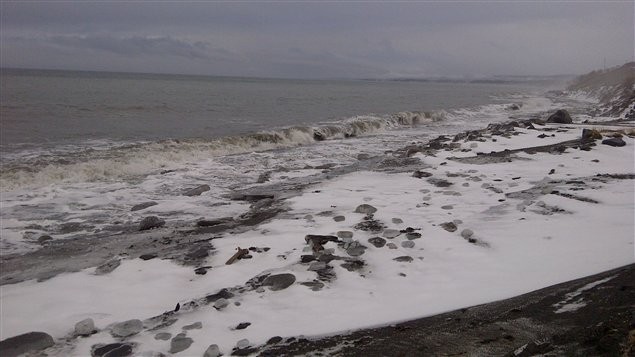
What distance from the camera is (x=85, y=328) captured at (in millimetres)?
4316

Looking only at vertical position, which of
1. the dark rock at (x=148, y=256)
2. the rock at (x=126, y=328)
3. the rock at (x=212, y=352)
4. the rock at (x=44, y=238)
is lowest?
the rock at (x=44, y=238)

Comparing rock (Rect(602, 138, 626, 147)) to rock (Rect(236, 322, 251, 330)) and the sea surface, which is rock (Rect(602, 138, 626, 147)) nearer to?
the sea surface

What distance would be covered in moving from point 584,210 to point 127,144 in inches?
588

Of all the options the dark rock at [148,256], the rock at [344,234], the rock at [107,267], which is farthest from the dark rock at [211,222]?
the rock at [344,234]

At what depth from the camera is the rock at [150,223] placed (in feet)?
25.5

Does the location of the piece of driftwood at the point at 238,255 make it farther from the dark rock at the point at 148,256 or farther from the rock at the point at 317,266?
the dark rock at the point at 148,256

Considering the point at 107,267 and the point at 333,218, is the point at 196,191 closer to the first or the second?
the point at 333,218

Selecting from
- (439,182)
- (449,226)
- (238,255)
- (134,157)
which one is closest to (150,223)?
(238,255)

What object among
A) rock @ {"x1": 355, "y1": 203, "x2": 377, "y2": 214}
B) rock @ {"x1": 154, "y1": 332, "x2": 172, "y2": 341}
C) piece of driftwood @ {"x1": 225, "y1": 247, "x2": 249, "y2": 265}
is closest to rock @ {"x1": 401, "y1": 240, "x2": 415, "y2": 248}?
rock @ {"x1": 355, "y1": 203, "x2": 377, "y2": 214}

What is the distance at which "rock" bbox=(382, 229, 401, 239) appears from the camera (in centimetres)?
648

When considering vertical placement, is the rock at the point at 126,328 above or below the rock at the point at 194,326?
below

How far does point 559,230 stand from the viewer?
637cm

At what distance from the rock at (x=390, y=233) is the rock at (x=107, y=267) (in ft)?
11.7

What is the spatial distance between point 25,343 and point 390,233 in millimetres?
4433
